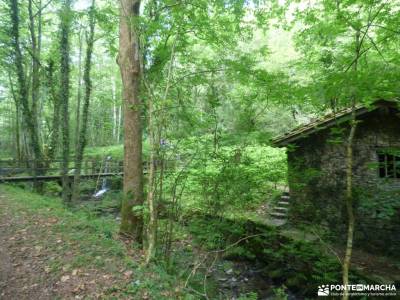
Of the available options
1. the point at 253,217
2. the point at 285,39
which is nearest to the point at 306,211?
the point at 253,217

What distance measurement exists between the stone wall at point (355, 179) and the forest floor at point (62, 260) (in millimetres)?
4164

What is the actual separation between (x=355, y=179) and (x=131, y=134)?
6359mm

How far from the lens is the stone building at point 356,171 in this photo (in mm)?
6668

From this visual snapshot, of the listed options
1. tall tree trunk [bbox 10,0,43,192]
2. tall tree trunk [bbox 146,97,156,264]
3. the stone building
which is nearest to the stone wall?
the stone building

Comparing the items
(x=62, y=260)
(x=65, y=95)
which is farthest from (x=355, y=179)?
(x=65, y=95)

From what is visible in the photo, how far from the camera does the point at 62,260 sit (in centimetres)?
416

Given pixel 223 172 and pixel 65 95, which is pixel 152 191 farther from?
pixel 65 95

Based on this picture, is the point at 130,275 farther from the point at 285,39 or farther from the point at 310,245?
the point at 285,39

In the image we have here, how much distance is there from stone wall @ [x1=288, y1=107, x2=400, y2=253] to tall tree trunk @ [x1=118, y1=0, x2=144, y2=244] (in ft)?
11.6

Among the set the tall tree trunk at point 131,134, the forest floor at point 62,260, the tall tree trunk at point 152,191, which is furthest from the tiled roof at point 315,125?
the forest floor at point 62,260

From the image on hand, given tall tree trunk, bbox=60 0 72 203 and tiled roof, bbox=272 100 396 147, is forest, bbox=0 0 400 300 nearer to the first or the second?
tiled roof, bbox=272 100 396 147

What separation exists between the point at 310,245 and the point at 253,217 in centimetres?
273

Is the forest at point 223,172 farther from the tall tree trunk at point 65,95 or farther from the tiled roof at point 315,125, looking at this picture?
the tall tree trunk at point 65,95

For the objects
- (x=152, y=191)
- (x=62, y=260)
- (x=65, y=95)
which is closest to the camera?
(x=62, y=260)
